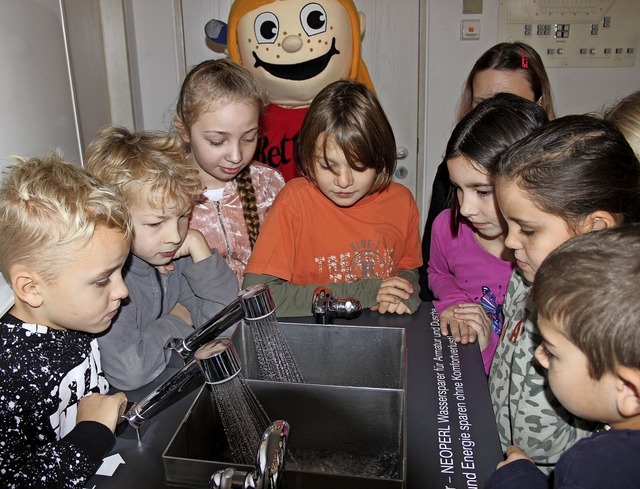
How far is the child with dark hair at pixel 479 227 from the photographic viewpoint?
1072 millimetres

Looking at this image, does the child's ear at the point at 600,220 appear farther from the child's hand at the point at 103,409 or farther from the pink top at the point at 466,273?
the child's hand at the point at 103,409

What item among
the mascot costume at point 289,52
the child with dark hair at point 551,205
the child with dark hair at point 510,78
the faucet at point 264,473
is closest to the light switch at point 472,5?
the mascot costume at point 289,52

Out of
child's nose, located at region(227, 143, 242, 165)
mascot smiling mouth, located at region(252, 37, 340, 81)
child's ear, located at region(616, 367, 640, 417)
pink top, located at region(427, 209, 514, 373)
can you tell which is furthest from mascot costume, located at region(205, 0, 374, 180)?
child's ear, located at region(616, 367, 640, 417)

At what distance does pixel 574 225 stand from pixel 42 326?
80 cm

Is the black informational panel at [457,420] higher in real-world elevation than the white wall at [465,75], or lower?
lower

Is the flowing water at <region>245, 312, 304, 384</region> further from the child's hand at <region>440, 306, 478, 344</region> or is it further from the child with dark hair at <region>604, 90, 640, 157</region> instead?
the child with dark hair at <region>604, 90, 640, 157</region>

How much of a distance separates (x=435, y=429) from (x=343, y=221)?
2.03 feet

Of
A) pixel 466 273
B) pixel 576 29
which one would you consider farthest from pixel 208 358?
pixel 576 29

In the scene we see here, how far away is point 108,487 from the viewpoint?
71 cm

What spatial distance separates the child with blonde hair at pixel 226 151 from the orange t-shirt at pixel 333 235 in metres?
0.14

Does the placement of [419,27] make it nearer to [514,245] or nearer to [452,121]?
[452,121]

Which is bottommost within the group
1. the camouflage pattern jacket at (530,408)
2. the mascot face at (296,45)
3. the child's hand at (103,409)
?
the camouflage pattern jacket at (530,408)

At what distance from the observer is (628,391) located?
2.06ft

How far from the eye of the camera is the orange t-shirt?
129cm
